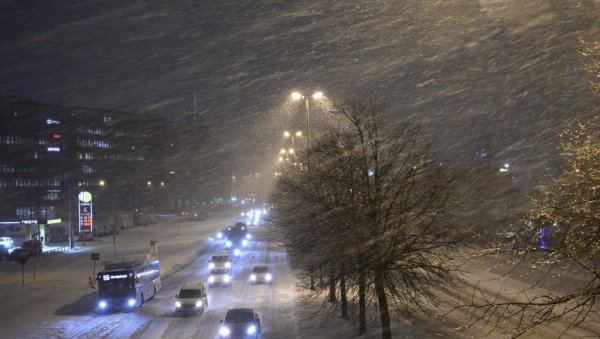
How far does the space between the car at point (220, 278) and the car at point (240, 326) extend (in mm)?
14059

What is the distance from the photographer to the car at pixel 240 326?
62.6ft

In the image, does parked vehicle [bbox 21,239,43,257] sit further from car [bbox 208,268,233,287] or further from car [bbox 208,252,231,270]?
car [bbox 208,268,233,287]

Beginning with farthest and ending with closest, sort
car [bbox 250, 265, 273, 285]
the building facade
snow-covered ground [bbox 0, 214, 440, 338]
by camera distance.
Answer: the building facade → car [bbox 250, 265, 273, 285] → snow-covered ground [bbox 0, 214, 440, 338]

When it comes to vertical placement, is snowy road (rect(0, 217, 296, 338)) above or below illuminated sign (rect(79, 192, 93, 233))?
below

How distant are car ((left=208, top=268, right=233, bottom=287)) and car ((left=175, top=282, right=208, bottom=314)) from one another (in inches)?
321

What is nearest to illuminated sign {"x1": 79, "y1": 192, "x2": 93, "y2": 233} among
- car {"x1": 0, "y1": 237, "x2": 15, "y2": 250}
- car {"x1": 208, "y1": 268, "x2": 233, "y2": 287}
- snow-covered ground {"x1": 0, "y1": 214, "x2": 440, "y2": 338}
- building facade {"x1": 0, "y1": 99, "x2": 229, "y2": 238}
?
car {"x1": 0, "y1": 237, "x2": 15, "y2": 250}

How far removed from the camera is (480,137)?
64750 millimetres

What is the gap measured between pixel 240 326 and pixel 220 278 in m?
15.2

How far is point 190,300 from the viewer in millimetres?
24844

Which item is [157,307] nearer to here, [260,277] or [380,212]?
[260,277]

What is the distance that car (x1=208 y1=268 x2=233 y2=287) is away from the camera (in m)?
33.9

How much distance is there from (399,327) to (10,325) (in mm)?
16276

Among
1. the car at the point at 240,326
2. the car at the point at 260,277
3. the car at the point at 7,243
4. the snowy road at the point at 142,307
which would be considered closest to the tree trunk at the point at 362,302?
the snowy road at the point at 142,307

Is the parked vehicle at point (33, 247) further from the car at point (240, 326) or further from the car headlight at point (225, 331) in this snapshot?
the car headlight at point (225, 331)
